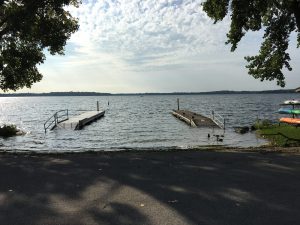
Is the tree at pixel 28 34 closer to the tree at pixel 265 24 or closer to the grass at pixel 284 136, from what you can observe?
the tree at pixel 265 24

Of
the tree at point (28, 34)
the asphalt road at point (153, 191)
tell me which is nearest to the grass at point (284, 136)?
the asphalt road at point (153, 191)

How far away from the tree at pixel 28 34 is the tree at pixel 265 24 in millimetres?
9028

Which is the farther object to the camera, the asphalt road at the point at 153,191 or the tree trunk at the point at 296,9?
the tree trunk at the point at 296,9

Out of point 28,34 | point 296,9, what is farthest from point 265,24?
point 28,34

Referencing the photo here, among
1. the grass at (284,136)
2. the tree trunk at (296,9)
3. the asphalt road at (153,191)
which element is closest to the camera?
the asphalt road at (153,191)

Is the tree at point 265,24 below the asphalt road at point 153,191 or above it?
above

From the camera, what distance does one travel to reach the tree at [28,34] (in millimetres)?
22359

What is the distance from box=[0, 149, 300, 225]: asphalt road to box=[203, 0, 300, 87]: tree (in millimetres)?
9410

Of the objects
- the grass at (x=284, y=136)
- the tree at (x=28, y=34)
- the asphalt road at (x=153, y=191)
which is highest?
the tree at (x=28, y=34)

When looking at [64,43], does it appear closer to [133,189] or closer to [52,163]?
[52,163]

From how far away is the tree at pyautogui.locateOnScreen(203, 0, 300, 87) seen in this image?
20672mm

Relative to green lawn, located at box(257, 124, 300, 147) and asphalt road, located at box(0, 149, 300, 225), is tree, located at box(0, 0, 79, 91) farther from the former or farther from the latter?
green lawn, located at box(257, 124, 300, 147)

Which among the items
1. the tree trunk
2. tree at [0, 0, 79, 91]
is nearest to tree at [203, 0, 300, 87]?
the tree trunk

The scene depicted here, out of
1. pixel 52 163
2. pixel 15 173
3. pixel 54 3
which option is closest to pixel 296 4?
pixel 54 3
